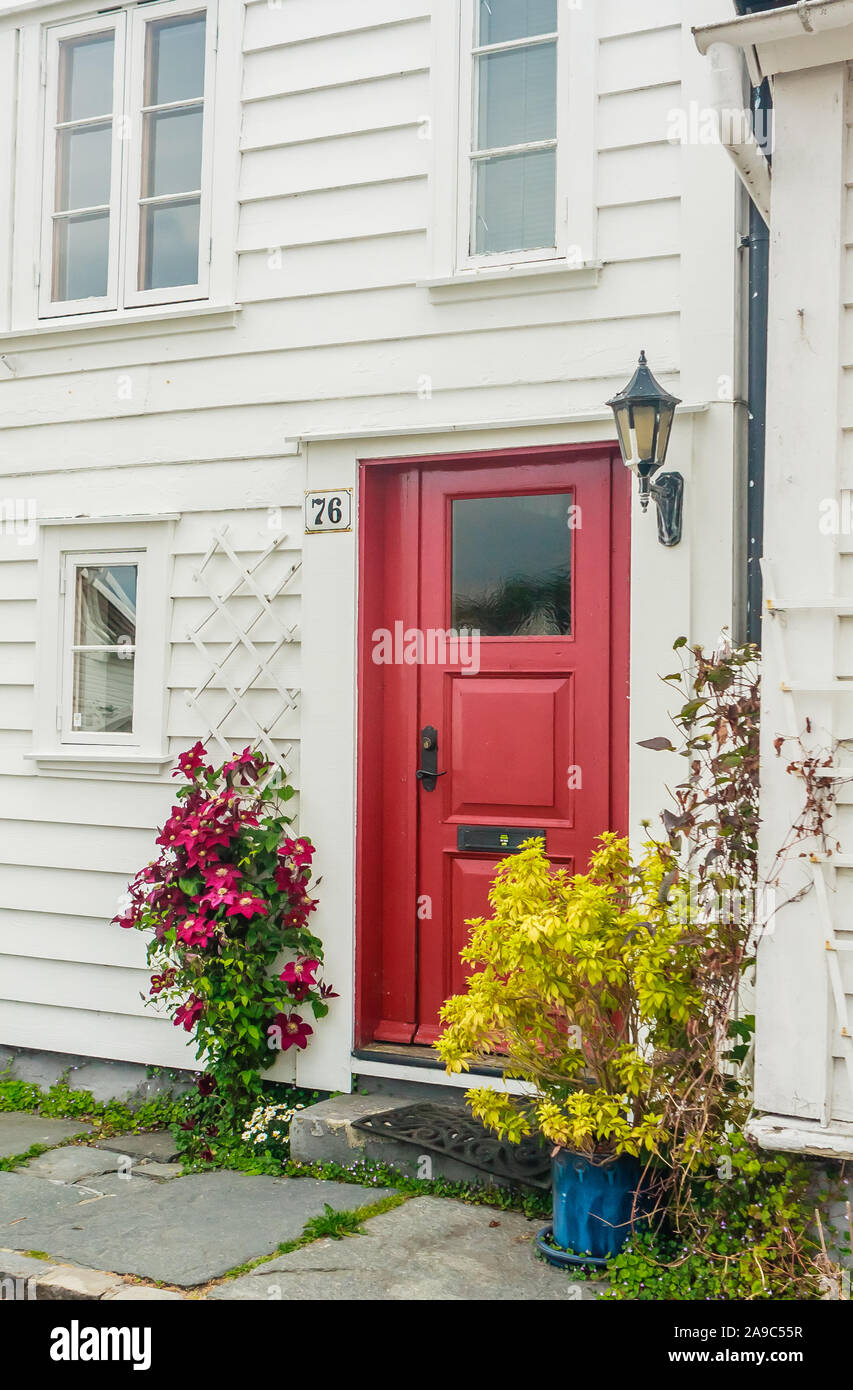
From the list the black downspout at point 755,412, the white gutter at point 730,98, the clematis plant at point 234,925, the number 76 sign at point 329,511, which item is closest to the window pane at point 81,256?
the number 76 sign at point 329,511

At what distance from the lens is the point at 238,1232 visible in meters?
4.39

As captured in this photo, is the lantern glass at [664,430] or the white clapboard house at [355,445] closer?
the lantern glass at [664,430]

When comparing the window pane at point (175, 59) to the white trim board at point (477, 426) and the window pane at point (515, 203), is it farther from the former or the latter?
the white trim board at point (477, 426)

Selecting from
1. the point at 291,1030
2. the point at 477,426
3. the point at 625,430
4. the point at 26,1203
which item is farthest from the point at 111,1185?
the point at 625,430

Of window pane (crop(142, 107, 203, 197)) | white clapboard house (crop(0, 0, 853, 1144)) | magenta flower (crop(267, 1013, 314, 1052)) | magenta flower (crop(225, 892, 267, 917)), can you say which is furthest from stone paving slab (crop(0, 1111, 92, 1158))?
window pane (crop(142, 107, 203, 197))

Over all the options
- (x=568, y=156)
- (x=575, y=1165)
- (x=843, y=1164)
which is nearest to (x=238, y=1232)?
(x=575, y=1165)

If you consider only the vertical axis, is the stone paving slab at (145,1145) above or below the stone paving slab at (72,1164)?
above

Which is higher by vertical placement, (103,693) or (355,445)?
(355,445)

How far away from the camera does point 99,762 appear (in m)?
5.99

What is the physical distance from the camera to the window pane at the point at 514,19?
17.2 ft

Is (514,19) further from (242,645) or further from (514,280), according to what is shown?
(242,645)

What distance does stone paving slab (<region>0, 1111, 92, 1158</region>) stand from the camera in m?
5.50

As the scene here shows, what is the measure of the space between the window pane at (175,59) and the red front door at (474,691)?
2208mm

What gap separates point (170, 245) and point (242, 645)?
1.99 meters
